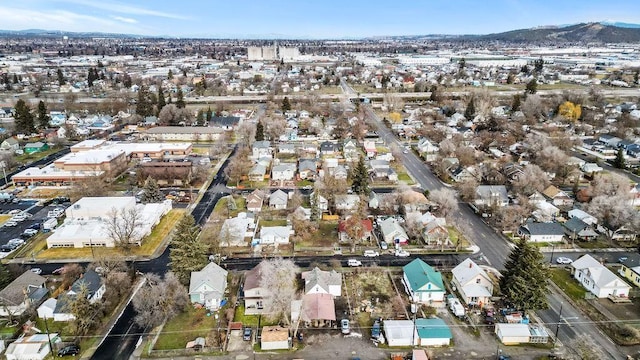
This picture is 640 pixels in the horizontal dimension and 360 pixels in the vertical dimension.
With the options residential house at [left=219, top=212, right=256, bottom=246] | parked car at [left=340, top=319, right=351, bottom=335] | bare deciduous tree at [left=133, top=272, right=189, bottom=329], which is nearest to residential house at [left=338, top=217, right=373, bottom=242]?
residential house at [left=219, top=212, right=256, bottom=246]

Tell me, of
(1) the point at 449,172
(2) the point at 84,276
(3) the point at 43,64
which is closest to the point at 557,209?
(1) the point at 449,172

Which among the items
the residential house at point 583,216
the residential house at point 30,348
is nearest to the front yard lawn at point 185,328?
the residential house at point 30,348

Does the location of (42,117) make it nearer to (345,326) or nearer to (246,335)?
(246,335)

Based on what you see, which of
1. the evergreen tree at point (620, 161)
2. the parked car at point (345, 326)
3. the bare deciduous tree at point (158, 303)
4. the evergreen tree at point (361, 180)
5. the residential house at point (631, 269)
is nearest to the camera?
the parked car at point (345, 326)

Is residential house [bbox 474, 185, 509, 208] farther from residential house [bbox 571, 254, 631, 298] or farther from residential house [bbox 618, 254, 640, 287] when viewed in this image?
residential house [bbox 571, 254, 631, 298]

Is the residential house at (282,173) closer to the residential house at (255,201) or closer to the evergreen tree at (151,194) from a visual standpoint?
the residential house at (255,201)

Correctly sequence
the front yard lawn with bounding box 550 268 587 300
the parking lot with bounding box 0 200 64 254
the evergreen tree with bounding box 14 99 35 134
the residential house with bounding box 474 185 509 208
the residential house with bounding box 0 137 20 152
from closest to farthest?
1. the front yard lawn with bounding box 550 268 587 300
2. the parking lot with bounding box 0 200 64 254
3. the residential house with bounding box 474 185 509 208
4. the residential house with bounding box 0 137 20 152
5. the evergreen tree with bounding box 14 99 35 134

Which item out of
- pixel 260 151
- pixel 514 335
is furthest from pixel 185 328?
pixel 260 151
